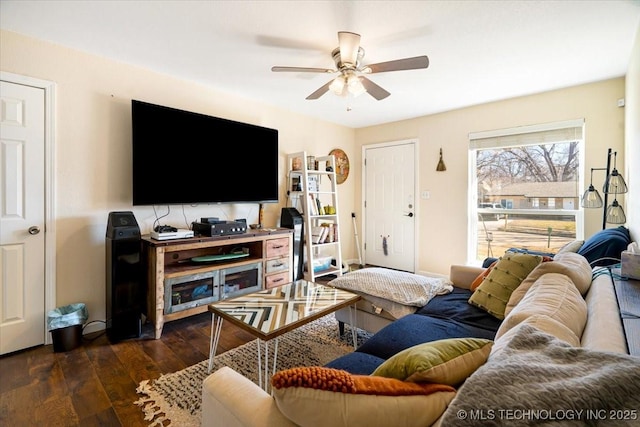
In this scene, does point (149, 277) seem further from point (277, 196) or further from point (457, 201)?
point (457, 201)

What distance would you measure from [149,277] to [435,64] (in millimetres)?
3100

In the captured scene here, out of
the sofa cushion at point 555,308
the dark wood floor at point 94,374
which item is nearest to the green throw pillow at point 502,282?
the sofa cushion at point 555,308

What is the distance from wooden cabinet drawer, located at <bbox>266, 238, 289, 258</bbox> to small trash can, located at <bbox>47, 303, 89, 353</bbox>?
1.63 m

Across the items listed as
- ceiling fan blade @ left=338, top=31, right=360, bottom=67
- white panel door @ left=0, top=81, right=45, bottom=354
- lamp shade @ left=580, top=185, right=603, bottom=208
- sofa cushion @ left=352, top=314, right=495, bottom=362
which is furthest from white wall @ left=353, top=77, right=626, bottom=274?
white panel door @ left=0, top=81, right=45, bottom=354

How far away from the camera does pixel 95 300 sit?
8.08 feet

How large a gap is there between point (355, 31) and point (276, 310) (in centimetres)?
202

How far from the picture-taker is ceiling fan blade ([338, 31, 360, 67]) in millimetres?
1922

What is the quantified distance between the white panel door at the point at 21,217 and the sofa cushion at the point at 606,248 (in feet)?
13.0

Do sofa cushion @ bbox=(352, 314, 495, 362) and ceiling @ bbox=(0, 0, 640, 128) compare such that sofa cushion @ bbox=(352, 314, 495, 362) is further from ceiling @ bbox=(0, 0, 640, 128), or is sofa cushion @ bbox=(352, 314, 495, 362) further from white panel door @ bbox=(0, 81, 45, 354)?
white panel door @ bbox=(0, 81, 45, 354)

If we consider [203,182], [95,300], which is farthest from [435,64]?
[95,300]

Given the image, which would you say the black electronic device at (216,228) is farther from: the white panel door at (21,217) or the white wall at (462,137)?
the white wall at (462,137)

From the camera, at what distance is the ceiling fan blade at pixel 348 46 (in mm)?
1922

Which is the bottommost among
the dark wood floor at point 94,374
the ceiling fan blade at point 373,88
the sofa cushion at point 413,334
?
the dark wood floor at point 94,374

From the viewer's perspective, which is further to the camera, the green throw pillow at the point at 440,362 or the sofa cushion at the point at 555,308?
the sofa cushion at the point at 555,308
